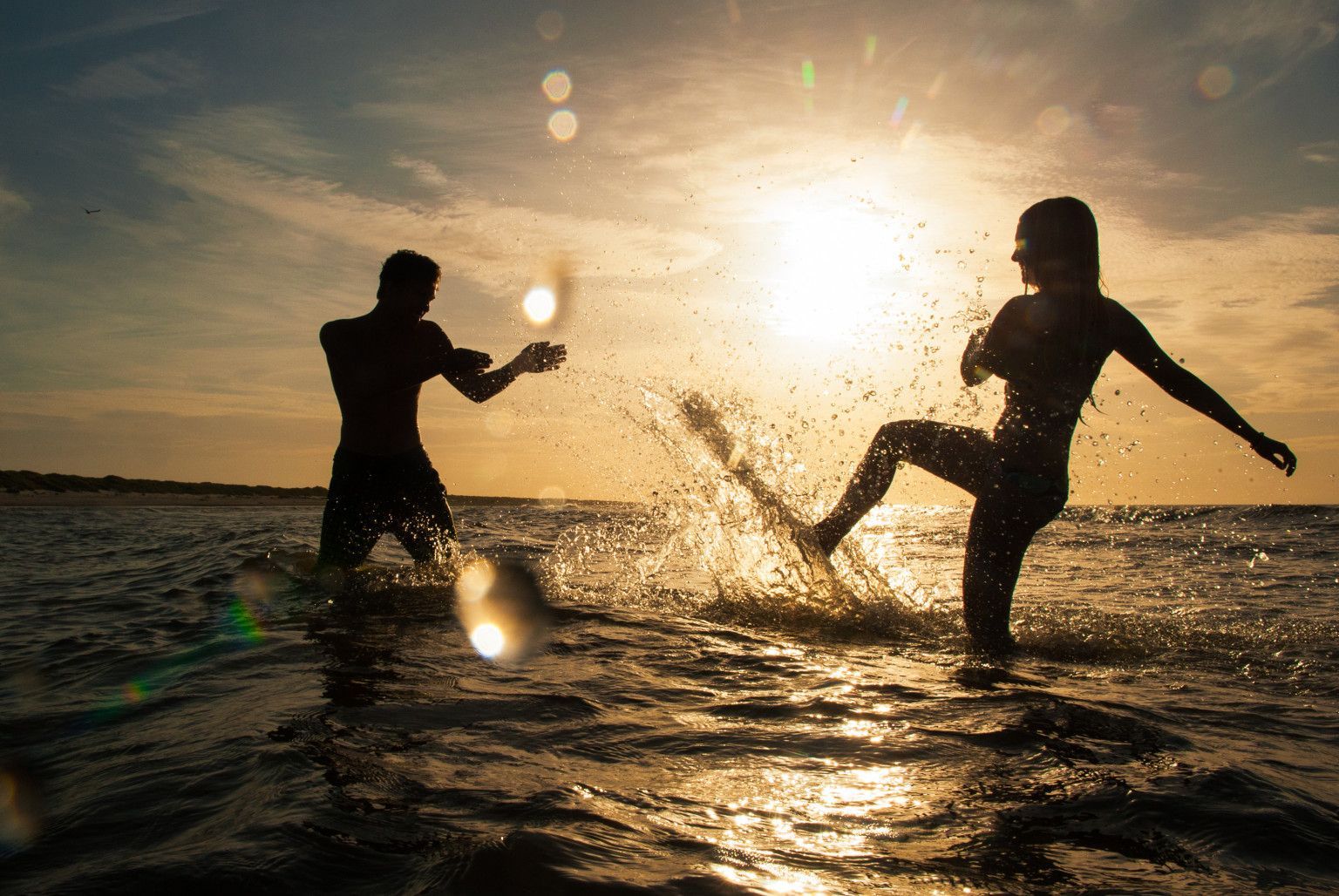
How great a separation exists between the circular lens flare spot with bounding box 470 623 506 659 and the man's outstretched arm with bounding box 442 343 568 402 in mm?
1493

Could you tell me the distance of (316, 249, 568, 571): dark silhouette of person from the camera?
5062 millimetres

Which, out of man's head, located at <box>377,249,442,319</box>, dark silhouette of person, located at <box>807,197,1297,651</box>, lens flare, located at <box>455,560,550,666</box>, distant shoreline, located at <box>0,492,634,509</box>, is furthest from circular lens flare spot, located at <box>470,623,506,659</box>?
distant shoreline, located at <box>0,492,634,509</box>

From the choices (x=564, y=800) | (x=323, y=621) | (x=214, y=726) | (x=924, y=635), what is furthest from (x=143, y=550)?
(x=564, y=800)

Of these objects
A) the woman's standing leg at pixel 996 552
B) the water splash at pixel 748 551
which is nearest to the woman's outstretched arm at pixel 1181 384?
the woman's standing leg at pixel 996 552

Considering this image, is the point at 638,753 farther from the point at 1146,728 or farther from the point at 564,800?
the point at 1146,728

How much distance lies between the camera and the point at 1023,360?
12.4 ft

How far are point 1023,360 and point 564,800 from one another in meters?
2.82

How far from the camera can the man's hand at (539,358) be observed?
17.4ft

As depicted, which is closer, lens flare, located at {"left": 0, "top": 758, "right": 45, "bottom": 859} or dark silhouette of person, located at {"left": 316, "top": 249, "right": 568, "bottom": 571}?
lens flare, located at {"left": 0, "top": 758, "right": 45, "bottom": 859}

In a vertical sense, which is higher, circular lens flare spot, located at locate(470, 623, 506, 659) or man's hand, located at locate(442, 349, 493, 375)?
man's hand, located at locate(442, 349, 493, 375)

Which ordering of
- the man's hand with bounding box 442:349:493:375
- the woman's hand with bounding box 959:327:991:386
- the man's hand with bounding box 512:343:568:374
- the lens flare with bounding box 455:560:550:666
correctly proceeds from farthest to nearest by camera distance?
the man's hand with bounding box 512:343:568:374
the man's hand with bounding box 442:349:493:375
the lens flare with bounding box 455:560:550:666
the woman's hand with bounding box 959:327:991:386

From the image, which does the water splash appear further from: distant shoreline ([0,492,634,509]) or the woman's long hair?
distant shoreline ([0,492,634,509])

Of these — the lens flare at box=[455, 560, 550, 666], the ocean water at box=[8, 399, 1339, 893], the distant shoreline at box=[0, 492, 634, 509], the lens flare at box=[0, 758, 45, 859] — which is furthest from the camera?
the distant shoreline at box=[0, 492, 634, 509]

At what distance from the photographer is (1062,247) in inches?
147
